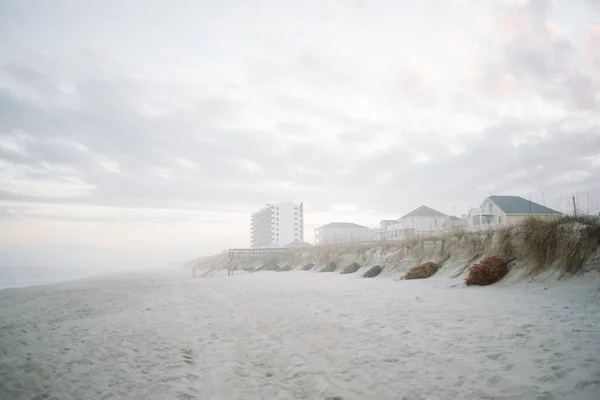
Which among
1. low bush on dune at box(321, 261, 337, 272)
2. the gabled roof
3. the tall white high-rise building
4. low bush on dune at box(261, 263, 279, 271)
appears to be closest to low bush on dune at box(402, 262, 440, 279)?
low bush on dune at box(321, 261, 337, 272)

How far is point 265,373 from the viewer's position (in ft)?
17.4

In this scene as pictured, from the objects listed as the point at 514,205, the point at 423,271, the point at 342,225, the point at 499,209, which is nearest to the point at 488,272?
the point at 423,271

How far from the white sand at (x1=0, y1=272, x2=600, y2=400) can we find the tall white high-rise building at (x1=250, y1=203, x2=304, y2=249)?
376 feet

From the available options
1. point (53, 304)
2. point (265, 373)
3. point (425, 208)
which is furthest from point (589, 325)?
point (425, 208)

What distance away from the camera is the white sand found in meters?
4.46

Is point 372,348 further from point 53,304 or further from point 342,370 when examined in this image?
point 53,304

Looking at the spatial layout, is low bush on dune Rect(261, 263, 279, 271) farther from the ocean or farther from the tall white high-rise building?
the tall white high-rise building

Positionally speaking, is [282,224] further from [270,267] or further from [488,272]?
[488,272]

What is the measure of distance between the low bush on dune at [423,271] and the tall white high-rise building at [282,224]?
10849 centimetres

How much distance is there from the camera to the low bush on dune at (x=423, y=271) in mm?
15270

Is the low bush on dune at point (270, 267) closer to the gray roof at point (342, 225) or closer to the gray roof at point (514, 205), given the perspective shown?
the gray roof at point (514, 205)

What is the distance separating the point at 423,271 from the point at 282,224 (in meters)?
115

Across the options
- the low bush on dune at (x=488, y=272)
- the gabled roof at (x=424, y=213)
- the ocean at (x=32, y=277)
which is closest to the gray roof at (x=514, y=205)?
the gabled roof at (x=424, y=213)

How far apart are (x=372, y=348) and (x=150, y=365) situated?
13.5 feet
